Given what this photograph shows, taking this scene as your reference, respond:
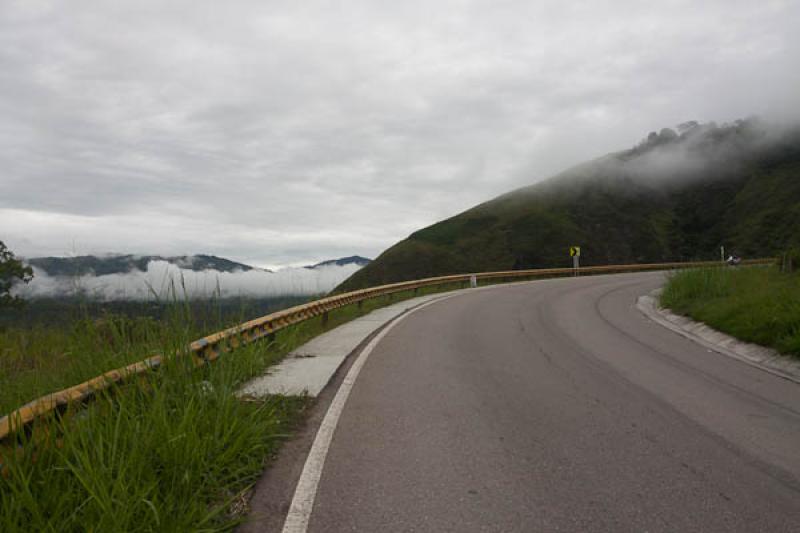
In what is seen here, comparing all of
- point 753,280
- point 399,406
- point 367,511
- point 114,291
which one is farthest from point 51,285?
point 753,280

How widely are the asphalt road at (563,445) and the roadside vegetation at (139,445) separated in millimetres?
733

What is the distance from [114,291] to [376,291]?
13.5 meters

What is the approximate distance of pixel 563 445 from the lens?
487 centimetres

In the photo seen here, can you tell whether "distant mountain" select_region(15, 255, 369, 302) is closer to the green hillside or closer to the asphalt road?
the asphalt road

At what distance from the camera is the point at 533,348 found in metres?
9.99

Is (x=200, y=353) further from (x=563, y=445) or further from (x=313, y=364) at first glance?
(x=563, y=445)

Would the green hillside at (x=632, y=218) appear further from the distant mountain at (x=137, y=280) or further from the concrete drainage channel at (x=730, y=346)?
the distant mountain at (x=137, y=280)

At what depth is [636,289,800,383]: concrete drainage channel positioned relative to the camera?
8.16m

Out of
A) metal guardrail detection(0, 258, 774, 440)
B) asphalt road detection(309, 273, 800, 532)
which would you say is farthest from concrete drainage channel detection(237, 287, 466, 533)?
metal guardrail detection(0, 258, 774, 440)

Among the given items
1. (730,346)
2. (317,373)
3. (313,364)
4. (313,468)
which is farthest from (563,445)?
(730,346)

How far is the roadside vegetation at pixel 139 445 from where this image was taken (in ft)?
10.6

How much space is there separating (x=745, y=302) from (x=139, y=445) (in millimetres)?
11934

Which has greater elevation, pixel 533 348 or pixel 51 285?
pixel 51 285

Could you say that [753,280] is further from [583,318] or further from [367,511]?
[367,511]
